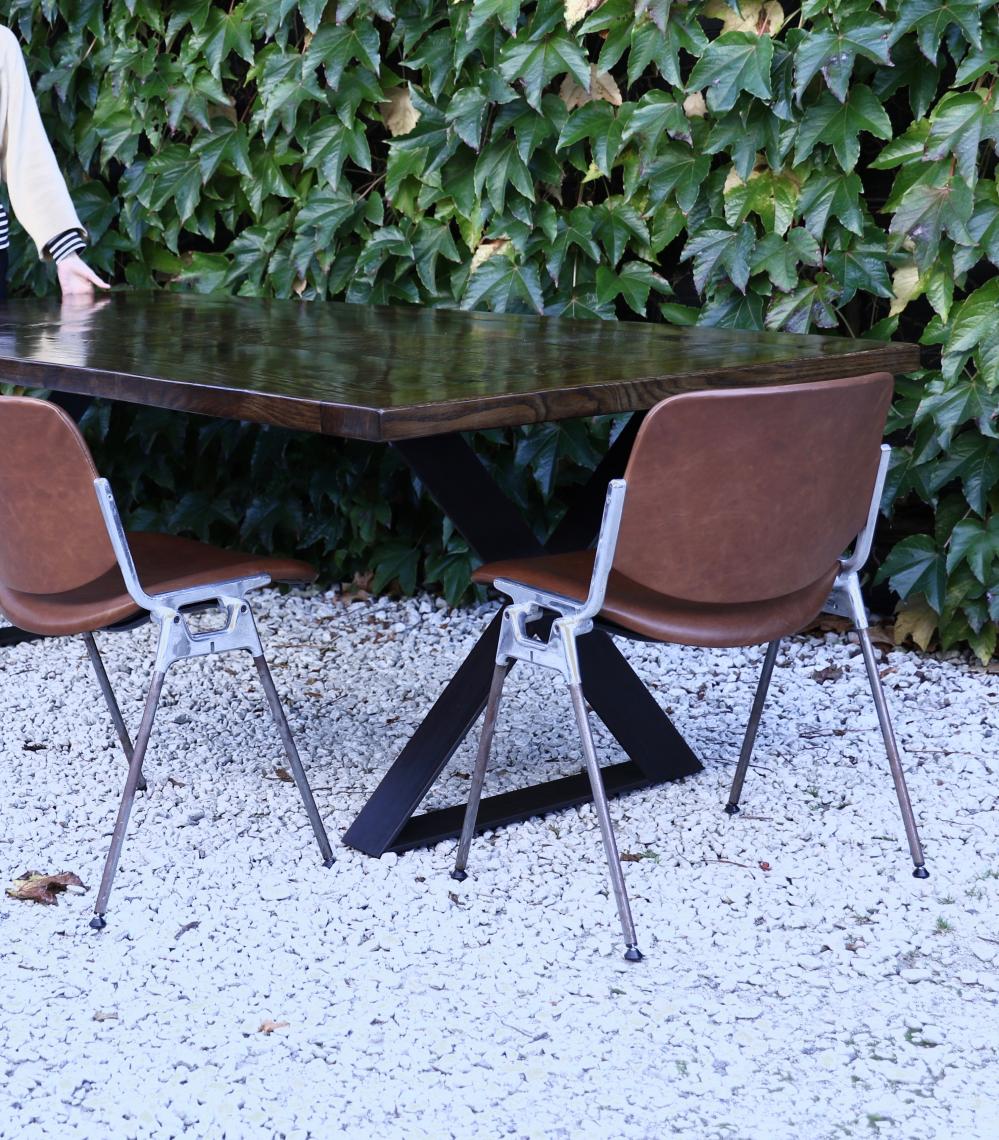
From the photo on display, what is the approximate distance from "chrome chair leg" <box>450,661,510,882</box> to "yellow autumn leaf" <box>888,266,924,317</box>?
150 cm

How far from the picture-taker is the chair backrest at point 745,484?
6.39 ft

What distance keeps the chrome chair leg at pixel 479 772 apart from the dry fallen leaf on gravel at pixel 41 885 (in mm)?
615

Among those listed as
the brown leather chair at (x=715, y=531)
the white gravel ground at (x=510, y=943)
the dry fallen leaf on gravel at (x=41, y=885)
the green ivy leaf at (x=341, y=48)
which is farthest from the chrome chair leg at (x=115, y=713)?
the green ivy leaf at (x=341, y=48)

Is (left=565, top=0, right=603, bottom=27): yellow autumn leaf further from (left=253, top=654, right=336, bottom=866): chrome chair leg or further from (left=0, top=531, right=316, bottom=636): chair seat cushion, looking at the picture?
(left=253, top=654, right=336, bottom=866): chrome chair leg

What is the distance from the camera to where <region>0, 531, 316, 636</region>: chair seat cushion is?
2.21 metres

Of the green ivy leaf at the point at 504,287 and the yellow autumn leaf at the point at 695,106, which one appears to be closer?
the yellow autumn leaf at the point at 695,106

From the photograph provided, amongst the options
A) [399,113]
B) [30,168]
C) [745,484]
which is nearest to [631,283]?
[399,113]

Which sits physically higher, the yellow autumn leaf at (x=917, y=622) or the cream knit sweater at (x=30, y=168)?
the cream knit sweater at (x=30, y=168)

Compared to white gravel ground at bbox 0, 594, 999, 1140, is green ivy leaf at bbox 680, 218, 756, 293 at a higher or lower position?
higher

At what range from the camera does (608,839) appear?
6.85 ft

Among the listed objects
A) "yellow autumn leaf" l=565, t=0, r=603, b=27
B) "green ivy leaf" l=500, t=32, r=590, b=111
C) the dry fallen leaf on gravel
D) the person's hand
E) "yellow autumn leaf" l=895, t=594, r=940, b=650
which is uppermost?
"yellow autumn leaf" l=565, t=0, r=603, b=27

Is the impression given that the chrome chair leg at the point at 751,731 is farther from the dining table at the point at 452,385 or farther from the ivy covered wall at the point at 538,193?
the ivy covered wall at the point at 538,193

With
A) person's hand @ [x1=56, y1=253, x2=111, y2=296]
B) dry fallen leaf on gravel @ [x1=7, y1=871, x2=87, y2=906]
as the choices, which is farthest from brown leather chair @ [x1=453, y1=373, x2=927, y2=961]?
person's hand @ [x1=56, y1=253, x2=111, y2=296]

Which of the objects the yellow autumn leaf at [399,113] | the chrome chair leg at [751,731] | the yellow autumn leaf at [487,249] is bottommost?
the chrome chair leg at [751,731]
